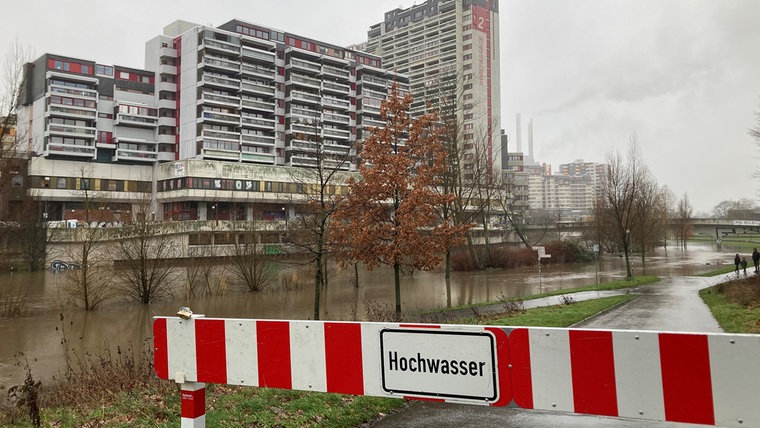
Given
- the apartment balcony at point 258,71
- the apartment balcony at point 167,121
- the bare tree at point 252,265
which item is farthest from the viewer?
the apartment balcony at point 258,71

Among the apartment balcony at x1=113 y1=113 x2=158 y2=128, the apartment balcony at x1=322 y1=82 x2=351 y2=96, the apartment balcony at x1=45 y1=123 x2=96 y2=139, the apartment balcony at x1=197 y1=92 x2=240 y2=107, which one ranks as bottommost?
the apartment balcony at x1=45 y1=123 x2=96 y2=139

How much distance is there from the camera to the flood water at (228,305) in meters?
17.1

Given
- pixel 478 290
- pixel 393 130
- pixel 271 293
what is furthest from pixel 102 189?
pixel 393 130

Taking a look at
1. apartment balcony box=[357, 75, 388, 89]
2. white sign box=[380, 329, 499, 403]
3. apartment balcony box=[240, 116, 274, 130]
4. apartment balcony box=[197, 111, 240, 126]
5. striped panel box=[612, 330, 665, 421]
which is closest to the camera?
striped panel box=[612, 330, 665, 421]

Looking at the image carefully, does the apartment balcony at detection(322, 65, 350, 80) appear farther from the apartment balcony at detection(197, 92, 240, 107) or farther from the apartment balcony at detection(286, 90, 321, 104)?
the apartment balcony at detection(197, 92, 240, 107)

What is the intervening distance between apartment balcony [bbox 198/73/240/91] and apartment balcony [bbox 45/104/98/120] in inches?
584

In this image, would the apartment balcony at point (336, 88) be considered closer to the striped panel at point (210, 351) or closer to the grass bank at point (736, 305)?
the grass bank at point (736, 305)

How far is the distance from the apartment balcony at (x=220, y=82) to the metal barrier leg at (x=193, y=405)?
244 ft

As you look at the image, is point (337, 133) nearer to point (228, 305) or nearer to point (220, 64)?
point (220, 64)

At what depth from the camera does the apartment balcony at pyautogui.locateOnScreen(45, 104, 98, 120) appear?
67.2 metres

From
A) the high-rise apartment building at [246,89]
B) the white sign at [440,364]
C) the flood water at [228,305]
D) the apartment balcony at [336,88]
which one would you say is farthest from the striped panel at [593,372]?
the apartment balcony at [336,88]

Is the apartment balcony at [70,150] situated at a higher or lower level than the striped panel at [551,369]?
higher

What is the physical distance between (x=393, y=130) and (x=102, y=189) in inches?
2487

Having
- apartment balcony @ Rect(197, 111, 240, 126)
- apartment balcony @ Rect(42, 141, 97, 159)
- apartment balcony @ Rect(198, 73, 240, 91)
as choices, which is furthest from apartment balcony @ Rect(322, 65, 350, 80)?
apartment balcony @ Rect(42, 141, 97, 159)
